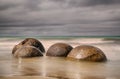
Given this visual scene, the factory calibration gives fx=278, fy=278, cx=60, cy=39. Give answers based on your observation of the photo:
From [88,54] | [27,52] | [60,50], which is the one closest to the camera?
[88,54]

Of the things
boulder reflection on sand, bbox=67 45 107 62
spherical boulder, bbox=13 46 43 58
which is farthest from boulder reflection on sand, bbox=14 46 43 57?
boulder reflection on sand, bbox=67 45 107 62

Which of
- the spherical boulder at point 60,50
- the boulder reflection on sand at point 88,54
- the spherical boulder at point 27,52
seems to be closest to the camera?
the boulder reflection on sand at point 88,54

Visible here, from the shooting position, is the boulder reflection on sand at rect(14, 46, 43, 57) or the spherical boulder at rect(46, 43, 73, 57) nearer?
the boulder reflection on sand at rect(14, 46, 43, 57)

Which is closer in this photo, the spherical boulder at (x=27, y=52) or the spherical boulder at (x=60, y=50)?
the spherical boulder at (x=27, y=52)

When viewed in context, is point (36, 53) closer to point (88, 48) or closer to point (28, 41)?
point (28, 41)

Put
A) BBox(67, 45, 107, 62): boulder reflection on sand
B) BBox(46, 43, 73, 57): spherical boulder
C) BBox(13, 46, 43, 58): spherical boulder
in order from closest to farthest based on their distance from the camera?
1. BBox(67, 45, 107, 62): boulder reflection on sand
2. BBox(13, 46, 43, 58): spherical boulder
3. BBox(46, 43, 73, 57): spherical boulder

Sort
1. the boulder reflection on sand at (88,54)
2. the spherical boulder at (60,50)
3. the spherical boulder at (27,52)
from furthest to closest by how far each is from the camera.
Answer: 1. the spherical boulder at (60,50)
2. the spherical boulder at (27,52)
3. the boulder reflection on sand at (88,54)

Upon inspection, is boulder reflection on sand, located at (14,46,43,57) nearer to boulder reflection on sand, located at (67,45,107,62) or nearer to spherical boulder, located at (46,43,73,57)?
spherical boulder, located at (46,43,73,57)

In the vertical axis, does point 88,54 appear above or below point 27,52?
below

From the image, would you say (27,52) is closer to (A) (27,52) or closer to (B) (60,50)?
(A) (27,52)

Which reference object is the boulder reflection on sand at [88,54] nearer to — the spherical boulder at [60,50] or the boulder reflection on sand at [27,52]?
the spherical boulder at [60,50]

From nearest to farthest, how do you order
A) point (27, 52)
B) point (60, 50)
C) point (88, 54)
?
point (88, 54)
point (27, 52)
point (60, 50)

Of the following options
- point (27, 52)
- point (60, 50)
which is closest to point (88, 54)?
point (60, 50)

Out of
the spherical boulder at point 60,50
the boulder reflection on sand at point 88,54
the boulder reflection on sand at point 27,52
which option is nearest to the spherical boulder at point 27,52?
the boulder reflection on sand at point 27,52
